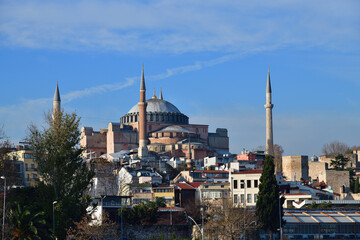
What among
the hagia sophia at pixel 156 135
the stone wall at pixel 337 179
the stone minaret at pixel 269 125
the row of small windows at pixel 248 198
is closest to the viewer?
the row of small windows at pixel 248 198

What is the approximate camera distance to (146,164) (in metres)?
96.6

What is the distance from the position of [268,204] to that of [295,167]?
140ft

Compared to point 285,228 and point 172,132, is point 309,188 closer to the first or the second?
point 285,228

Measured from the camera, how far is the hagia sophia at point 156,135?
114875 mm

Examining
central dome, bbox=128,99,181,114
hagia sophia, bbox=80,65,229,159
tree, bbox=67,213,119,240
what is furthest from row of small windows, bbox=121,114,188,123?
tree, bbox=67,213,119,240

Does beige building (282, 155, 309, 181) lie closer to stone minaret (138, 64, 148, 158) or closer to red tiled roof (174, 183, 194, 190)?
stone minaret (138, 64, 148, 158)

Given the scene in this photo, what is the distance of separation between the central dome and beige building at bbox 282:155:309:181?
40539 mm

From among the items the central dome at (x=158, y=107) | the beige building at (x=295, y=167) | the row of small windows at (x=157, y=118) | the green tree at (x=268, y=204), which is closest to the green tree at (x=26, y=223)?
the green tree at (x=268, y=204)

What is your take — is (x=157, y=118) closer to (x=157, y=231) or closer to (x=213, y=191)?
(x=213, y=191)

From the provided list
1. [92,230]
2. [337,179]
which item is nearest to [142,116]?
[337,179]

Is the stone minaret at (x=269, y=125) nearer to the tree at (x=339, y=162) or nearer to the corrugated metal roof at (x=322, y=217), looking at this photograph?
the tree at (x=339, y=162)

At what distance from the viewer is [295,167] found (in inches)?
3784

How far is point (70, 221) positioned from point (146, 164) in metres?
50.0

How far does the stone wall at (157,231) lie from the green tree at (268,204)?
18.1 ft
